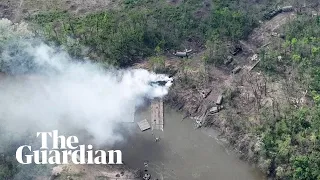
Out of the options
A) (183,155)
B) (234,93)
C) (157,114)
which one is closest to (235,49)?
(234,93)

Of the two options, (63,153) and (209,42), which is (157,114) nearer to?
(63,153)

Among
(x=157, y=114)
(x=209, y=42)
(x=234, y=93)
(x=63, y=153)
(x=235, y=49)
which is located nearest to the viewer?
(x=63, y=153)

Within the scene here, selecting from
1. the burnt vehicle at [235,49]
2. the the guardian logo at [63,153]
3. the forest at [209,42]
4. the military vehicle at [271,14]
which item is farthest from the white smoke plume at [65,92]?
the military vehicle at [271,14]

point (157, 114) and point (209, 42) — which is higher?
point (209, 42)

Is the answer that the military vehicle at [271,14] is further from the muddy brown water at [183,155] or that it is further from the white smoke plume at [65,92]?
the muddy brown water at [183,155]

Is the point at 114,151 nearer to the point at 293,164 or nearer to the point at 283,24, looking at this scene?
the point at 293,164
